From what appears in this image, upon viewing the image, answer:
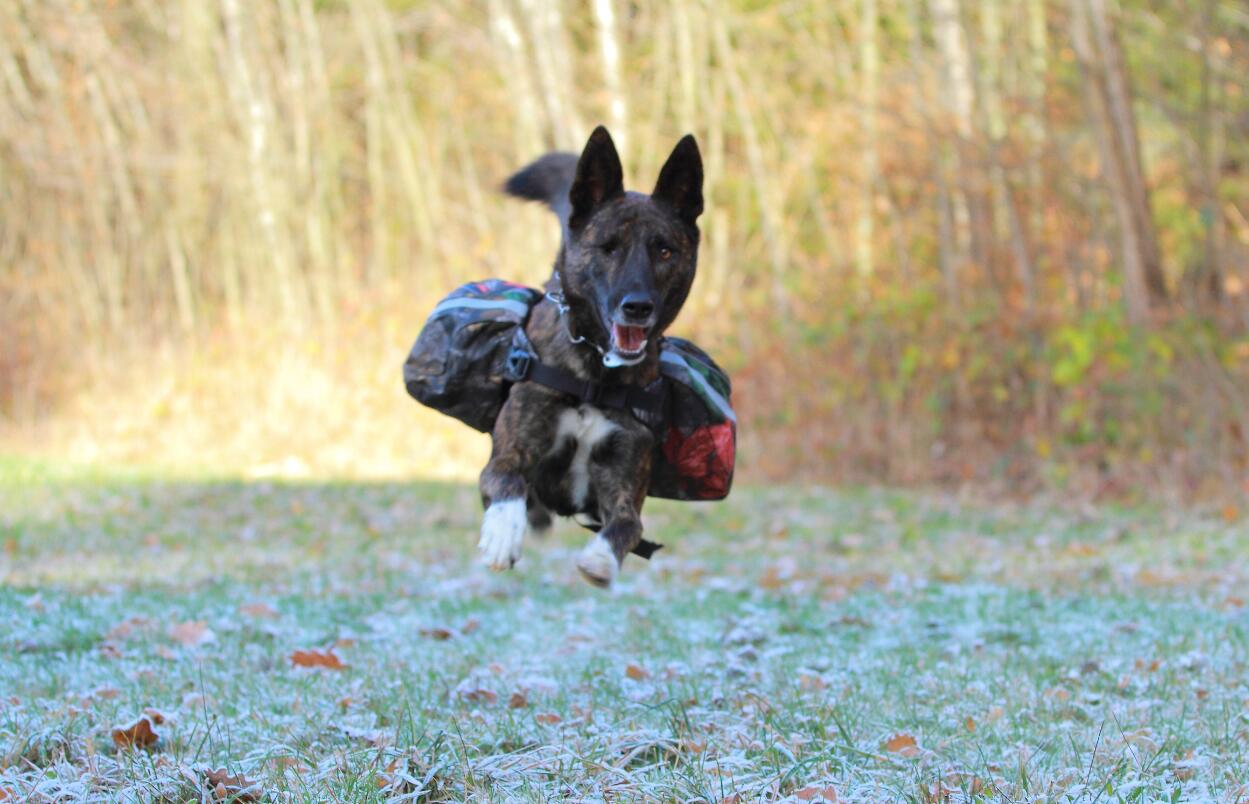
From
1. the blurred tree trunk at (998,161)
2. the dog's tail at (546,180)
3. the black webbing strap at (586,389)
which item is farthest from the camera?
the blurred tree trunk at (998,161)

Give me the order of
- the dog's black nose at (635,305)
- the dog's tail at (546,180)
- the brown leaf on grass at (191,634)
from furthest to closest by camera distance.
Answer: the brown leaf on grass at (191,634) → the dog's tail at (546,180) → the dog's black nose at (635,305)

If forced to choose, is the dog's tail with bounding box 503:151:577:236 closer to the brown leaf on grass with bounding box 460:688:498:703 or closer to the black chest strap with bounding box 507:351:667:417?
the black chest strap with bounding box 507:351:667:417

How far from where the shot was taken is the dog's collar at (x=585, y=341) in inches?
163

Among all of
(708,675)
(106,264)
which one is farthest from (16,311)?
(708,675)

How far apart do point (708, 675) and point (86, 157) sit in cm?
1934

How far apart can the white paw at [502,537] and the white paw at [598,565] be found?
0.62 feet

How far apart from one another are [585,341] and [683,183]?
0.56 meters

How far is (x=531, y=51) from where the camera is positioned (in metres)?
18.2

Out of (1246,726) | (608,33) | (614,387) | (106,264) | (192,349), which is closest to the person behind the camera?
(1246,726)

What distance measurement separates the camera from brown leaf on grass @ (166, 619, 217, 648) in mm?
5105

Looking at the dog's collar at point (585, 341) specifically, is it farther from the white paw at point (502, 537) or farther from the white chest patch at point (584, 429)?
the white paw at point (502, 537)

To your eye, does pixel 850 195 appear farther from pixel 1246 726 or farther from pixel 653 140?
pixel 1246 726

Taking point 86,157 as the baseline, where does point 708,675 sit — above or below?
below

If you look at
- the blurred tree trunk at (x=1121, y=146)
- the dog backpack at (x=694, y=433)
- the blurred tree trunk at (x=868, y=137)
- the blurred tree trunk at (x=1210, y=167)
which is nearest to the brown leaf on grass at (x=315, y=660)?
the dog backpack at (x=694, y=433)
